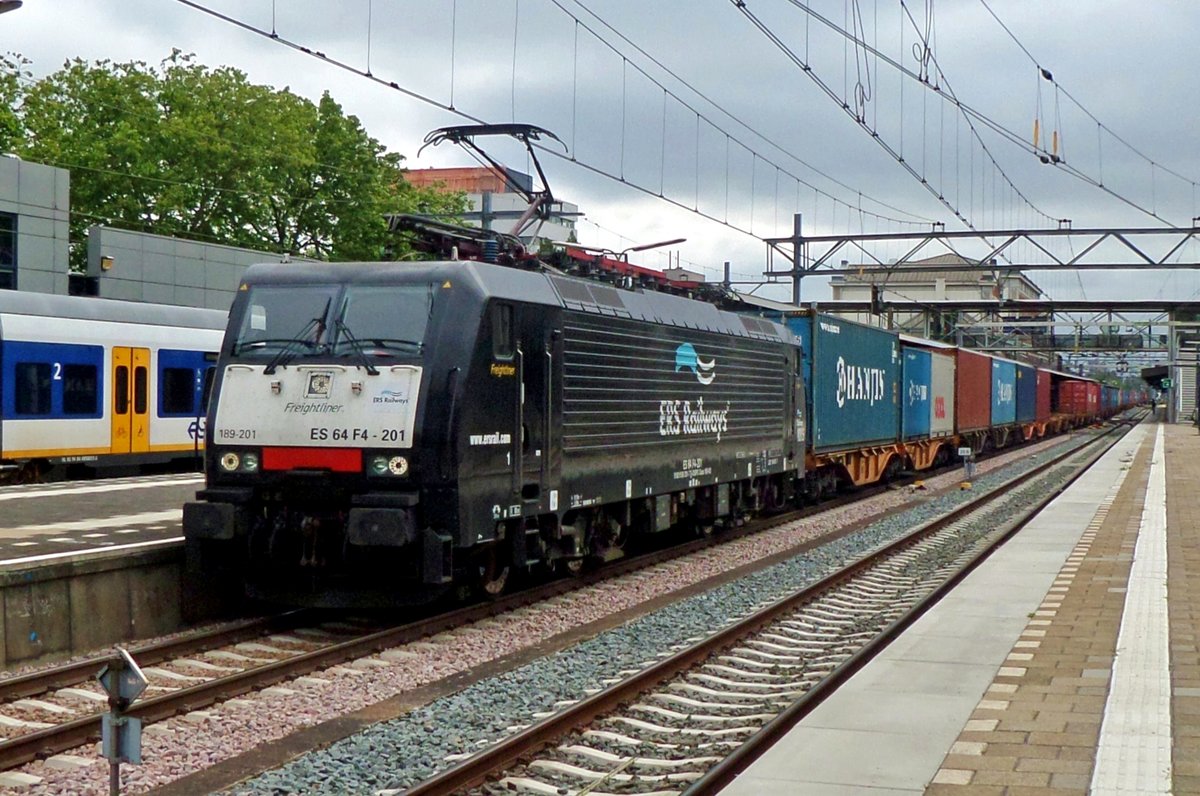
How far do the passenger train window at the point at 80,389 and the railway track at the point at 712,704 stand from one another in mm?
11766

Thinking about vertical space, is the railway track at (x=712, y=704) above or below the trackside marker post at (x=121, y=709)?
below

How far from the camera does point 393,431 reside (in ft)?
35.3

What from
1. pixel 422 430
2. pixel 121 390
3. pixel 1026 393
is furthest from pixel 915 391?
pixel 1026 393

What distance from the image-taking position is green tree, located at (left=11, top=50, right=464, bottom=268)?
4306 cm

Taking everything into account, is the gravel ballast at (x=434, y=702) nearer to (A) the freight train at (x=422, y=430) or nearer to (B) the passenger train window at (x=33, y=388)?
(A) the freight train at (x=422, y=430)

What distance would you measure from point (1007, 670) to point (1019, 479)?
22853 millimetres

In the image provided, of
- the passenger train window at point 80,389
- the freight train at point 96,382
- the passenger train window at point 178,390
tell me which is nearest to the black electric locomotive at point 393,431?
the freight train at point 96,382

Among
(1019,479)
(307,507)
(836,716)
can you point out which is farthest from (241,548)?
(1019,479)

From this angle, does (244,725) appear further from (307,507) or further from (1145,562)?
(1145,562)

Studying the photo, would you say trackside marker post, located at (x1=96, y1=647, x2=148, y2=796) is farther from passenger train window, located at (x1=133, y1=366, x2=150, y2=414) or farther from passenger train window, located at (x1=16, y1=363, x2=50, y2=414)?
passenger train window, located at (x1=133, y1=366, x2=150, y2=414)

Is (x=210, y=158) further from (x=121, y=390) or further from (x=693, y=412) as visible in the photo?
(x=693, y=412)

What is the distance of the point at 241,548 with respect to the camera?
37.1 feet

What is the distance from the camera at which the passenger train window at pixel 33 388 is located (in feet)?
63.4

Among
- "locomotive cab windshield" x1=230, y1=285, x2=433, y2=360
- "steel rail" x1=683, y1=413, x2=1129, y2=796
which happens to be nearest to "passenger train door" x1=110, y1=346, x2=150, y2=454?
"locomotive cab windshield" x1=230, y1=285, x2=433, y2=360
